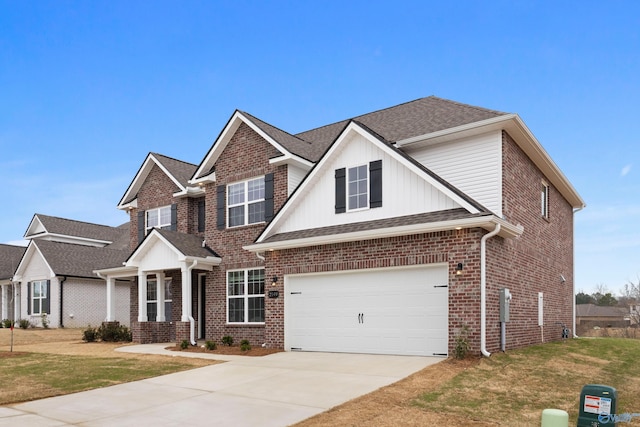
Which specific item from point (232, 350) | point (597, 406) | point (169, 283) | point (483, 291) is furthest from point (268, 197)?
point (597, 406)

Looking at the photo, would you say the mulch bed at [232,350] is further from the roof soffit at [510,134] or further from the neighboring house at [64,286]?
the neighboring house at [64,286]

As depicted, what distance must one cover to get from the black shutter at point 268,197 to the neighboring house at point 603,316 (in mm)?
54828

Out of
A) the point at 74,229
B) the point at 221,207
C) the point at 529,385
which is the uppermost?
the point at 221,207

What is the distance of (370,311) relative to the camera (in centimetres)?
1430

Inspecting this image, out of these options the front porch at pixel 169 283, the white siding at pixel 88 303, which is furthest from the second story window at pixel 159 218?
the white siding at pixel 88 303

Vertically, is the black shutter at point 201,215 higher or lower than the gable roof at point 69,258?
higher

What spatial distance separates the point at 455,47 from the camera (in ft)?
64.5

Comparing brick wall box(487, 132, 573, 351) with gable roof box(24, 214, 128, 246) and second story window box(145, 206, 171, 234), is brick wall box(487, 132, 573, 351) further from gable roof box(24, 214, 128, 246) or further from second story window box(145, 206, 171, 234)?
gable roof box(24, 214, 128, 246)

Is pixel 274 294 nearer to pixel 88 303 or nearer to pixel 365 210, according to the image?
pixel 365 210

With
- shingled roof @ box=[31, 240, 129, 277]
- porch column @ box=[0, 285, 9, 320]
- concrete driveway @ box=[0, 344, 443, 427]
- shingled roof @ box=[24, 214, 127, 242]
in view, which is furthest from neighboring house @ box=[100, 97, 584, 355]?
shingled roof @ box=[24, 214, 127, 242]

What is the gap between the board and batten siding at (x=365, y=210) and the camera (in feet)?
45.8

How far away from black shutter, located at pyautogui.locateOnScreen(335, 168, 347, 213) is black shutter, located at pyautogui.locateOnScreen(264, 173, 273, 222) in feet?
11.8

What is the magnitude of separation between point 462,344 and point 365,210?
4650 mm

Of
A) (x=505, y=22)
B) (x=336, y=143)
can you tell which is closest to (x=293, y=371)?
(x=336, y=143)
